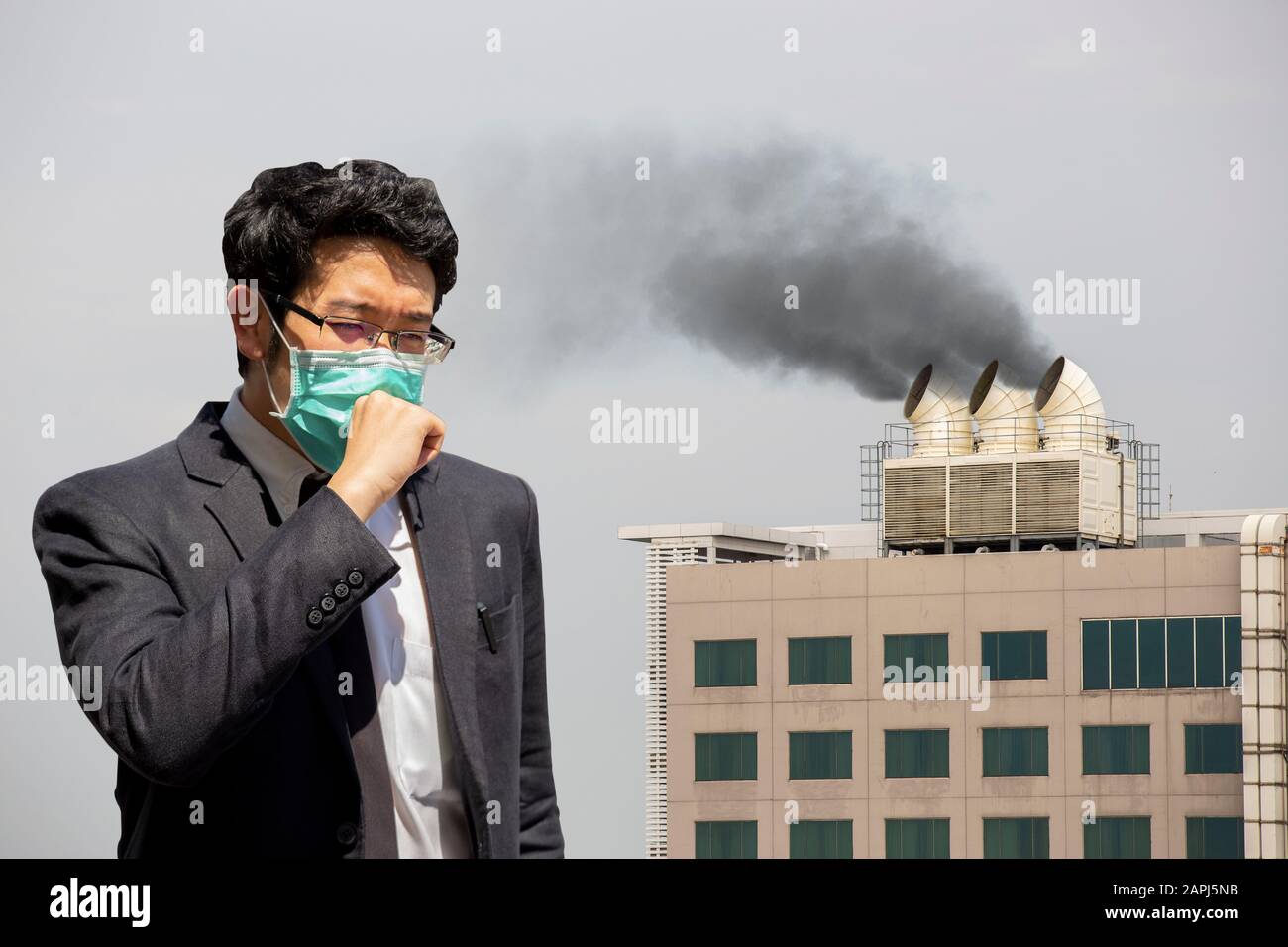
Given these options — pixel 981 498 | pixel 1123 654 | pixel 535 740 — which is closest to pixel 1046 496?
pixel 981 498

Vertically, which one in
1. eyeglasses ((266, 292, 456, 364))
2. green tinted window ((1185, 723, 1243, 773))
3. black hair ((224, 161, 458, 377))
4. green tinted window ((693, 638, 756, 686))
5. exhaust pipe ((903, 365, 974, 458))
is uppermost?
exhaust pipe ((903, 365, 974, 458))

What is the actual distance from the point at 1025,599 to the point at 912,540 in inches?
182

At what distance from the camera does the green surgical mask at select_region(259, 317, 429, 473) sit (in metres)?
3.15

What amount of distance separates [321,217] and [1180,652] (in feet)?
215

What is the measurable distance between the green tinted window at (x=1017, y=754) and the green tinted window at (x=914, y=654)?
124 inches

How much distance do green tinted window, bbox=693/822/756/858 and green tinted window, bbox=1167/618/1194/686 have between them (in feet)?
49.3

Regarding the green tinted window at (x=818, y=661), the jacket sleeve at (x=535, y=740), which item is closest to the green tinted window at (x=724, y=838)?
the green tinted window at (x=818, y=661)

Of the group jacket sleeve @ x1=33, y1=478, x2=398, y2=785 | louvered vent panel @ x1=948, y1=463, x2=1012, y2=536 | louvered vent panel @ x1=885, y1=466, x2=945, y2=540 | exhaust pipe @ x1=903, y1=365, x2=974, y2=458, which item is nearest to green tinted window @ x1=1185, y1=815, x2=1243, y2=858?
louvered vent panel @ x1=948, y1=463, x2=1012, y2=536

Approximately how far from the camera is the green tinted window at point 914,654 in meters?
70.6

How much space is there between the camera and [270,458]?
323 centimetres

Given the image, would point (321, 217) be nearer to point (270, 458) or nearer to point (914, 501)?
point (270, 458)

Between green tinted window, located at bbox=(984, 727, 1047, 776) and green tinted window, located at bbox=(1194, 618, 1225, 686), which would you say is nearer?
green tinted window, located at bbox=(1194, 618, 1225, 686)

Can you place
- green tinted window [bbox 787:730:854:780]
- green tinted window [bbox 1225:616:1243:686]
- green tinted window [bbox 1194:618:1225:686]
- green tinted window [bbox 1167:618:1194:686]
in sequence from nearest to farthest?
green tinted window [bbox 1225:616:1243:686], green tinted window [bbox 1194:618:1225:686], green tinted window [bbox 1167:618:1194:686], green tinted window [bbox 787:730:854:780]

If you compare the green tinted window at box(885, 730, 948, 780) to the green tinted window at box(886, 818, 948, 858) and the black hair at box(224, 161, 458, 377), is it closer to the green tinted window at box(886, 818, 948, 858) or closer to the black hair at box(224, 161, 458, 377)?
the green tinted window at box(886, 818, 948, 858)
